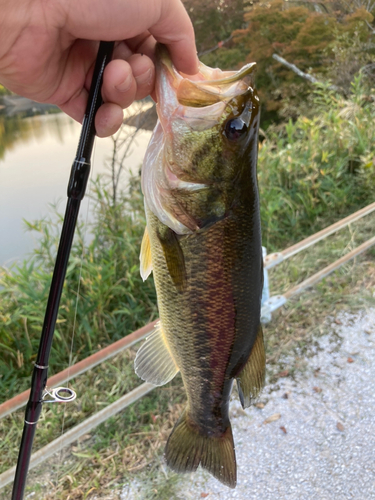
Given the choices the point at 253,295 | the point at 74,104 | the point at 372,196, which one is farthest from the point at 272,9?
the point at 253,295

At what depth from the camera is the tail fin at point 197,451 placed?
50.8 inches

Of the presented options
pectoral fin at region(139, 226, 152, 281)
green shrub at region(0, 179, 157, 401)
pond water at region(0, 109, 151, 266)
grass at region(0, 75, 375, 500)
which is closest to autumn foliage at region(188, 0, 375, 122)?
pond water at region(0, 109, 151, 266)

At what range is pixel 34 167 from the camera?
6395mm

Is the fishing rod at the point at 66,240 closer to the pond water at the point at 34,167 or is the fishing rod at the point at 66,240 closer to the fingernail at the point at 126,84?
the fingernail at the point at 126,84

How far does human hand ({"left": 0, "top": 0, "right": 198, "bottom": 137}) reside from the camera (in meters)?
1.00

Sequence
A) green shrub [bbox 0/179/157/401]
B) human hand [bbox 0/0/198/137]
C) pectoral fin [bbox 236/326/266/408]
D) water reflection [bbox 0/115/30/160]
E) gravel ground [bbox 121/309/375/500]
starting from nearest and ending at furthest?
human hand [bbox 0/0/198/137] < pectoral fin [bbox 236/326/266/408] < gravel ground [bbox 121/309/375/500] < green shrub [bbox 0/179/157/401] < water reflection [bbox 0/115/30/160]

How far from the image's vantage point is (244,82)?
1.03 meters

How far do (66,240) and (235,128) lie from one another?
57cm

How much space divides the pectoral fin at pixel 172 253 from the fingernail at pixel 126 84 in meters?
0.43

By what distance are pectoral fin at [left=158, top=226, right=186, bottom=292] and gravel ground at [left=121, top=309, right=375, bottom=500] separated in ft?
4.97

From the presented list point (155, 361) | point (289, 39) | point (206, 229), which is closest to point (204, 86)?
point (206, 229)

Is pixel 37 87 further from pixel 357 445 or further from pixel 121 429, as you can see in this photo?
pixel 357 445

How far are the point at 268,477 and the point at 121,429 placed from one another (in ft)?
2.92

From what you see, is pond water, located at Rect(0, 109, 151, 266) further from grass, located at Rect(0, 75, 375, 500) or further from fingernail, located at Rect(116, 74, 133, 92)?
fingernail, located at Rect(116, 74, 133, 92)
